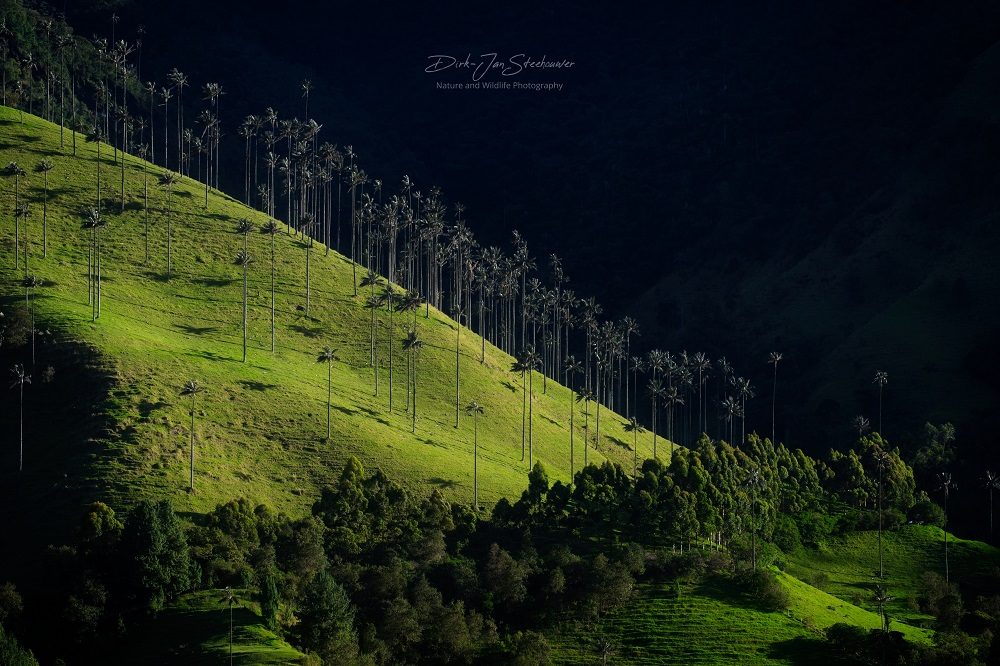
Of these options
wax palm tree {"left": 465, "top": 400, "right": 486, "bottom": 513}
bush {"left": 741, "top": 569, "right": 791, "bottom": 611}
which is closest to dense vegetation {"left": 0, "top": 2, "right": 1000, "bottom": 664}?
bush {"left": 741, "top": 569, "right": 791, "bottom": 611}

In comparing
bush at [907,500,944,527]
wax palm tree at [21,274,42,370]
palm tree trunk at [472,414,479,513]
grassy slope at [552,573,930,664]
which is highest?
wax palm tree at [21,274,42,370]

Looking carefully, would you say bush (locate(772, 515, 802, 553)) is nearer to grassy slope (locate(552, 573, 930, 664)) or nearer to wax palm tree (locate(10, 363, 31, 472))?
grassy slope (locate(552, 573, 930, 664))

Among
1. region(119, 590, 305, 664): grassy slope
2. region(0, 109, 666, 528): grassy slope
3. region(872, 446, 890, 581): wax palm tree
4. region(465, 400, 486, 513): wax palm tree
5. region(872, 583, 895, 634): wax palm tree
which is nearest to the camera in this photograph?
region(119, 590, 305, 664): grassy slope

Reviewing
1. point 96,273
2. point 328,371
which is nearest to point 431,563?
point 328,371

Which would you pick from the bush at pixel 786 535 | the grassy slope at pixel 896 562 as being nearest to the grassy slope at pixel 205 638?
the grassy slope at pixel 896 562

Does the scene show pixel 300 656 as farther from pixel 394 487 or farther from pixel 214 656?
pixel 394 487

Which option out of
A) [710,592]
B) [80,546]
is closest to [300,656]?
[80,546]
